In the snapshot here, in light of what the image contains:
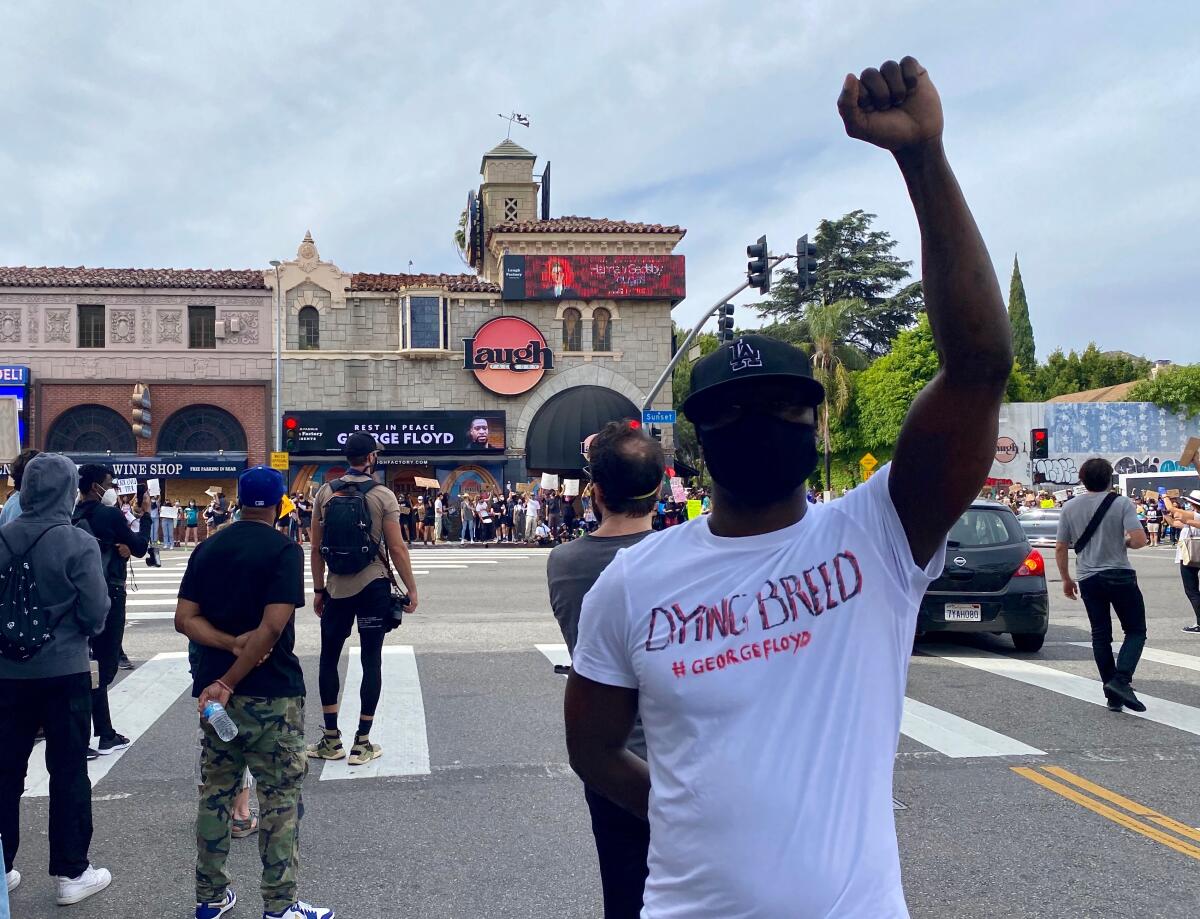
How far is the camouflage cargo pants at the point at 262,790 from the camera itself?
4383mm

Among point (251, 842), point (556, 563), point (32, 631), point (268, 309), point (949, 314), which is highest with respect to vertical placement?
point (268, 309)

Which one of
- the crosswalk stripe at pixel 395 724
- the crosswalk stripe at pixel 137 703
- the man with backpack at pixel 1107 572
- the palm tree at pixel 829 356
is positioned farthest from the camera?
the palm tree at pixel 829 356

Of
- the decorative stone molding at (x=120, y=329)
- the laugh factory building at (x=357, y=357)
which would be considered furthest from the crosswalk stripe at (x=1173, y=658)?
the decorative stone molding at (x=120, y=329)

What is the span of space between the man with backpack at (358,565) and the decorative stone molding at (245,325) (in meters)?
31.9

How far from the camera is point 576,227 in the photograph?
124ft

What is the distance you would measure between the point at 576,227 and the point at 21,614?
1337 inches

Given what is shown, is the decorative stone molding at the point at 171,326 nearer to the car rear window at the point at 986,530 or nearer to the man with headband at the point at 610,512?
the car rear window at the point at 986,530

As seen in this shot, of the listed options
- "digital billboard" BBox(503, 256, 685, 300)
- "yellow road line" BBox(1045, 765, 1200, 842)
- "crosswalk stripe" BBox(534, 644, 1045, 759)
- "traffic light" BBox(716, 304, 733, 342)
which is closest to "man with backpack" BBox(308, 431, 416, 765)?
"crosswalk stripe" BBox(534, 644, 1045, 759)

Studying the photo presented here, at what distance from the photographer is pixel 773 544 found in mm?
2045

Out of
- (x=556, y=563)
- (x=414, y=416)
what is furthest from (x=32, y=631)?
(x=414, y=416)

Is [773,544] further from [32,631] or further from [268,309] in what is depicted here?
[268,309]

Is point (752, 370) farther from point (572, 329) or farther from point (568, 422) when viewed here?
point (572, 329)

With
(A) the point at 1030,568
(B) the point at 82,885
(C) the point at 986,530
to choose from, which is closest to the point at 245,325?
(C) the point at 986,530

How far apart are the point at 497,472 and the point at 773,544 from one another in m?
35.9
